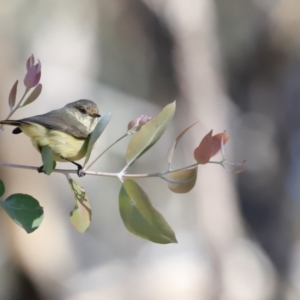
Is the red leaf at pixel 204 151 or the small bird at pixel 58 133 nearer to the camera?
the red leaf at pixel 204 151

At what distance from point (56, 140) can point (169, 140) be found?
8.62 feet

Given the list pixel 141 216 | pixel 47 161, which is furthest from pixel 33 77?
pixel 141 216

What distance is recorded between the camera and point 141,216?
60 centimetres

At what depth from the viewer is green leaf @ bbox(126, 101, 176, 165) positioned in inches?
23.1

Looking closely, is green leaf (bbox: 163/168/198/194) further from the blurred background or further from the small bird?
the blurred background

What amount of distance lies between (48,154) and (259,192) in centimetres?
310

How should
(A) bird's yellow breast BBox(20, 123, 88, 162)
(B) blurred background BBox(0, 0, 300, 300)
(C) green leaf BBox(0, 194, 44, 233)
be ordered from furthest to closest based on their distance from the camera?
(B) blurred background BBox(0, 0, 300, 300)
(A) bird's yellow breast BBox(20, 123, 88, 162)
(C) green leaf BBox(0, 194, 44, 233)

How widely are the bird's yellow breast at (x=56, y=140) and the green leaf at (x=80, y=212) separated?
109 millimetres

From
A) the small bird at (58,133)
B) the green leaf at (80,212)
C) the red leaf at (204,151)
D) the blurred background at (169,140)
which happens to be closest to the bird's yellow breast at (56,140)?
the small bird at (58,133)

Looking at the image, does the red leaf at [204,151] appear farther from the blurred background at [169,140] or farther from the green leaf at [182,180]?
the blurred background at [169,140]

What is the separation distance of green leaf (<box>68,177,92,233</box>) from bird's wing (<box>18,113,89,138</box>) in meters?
0.18

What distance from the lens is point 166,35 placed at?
3.18 metres

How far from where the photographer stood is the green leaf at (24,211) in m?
0.58

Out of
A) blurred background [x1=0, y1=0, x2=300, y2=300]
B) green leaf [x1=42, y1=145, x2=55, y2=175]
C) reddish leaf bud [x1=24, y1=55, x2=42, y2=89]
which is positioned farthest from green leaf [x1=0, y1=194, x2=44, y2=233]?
blurred background [x1=0, y1=0, x2=300, y2=300]
